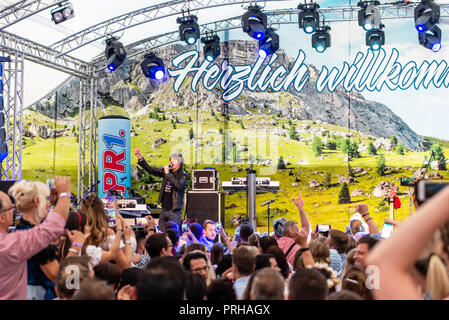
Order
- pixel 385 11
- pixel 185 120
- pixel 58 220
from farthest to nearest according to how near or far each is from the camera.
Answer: pixel 185 120 → pixel 385 11 → pixel 58 220

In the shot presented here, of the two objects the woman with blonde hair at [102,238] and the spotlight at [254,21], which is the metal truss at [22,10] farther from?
the woman with blonde hair at [102,238]

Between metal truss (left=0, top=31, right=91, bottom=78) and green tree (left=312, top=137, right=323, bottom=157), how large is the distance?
5639 millimetres

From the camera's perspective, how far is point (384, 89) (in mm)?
12906

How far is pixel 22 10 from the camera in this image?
1051 cm

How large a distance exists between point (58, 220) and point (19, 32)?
9.58m

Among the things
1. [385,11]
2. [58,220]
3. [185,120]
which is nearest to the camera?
[58,220]

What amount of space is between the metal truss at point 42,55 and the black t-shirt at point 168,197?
4536 mm

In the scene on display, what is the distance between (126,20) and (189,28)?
2.27 m

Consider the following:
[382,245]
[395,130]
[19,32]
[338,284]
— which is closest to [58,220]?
[338,284]

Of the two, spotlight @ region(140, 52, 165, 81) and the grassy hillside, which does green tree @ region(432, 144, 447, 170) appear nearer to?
the grassy hillside

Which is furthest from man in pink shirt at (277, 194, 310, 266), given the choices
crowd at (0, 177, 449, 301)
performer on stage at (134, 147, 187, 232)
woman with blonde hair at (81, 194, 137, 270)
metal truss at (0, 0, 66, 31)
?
metal truss at (0, 0, 66, 31)

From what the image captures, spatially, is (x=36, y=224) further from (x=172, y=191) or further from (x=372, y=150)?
(x=372, y=150)

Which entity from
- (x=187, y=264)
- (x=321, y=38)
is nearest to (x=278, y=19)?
(x=321, y=38)

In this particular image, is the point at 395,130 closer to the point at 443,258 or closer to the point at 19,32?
the point at 19,32
